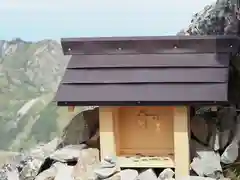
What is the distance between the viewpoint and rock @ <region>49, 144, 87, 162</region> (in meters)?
3.87

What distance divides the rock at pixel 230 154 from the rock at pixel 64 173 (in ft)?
4.02

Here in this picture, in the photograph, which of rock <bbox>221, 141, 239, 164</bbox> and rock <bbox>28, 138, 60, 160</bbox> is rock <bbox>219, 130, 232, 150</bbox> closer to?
A: rock <bbox>221, 141, 239, 164</bbox>

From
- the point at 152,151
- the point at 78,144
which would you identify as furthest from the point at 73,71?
the point at 152,151

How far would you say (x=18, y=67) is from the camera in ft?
21.0

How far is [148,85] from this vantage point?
3.63 m

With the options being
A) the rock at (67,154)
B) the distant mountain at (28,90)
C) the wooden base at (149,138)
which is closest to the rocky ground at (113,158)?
the rock at (67,154)

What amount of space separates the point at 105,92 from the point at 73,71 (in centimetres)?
38

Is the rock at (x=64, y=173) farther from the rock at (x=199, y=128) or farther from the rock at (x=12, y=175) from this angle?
the rock at (x=199, y=128)

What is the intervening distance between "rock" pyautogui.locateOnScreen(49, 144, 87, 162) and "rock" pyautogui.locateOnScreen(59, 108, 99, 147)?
142 millimetres

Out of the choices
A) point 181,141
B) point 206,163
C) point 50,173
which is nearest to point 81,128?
point 50,173

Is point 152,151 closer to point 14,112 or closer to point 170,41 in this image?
point 170,41

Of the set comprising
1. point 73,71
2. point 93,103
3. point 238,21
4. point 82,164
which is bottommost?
point 82,164

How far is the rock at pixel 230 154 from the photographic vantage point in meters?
3.67

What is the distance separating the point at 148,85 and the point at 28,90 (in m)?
2.94
